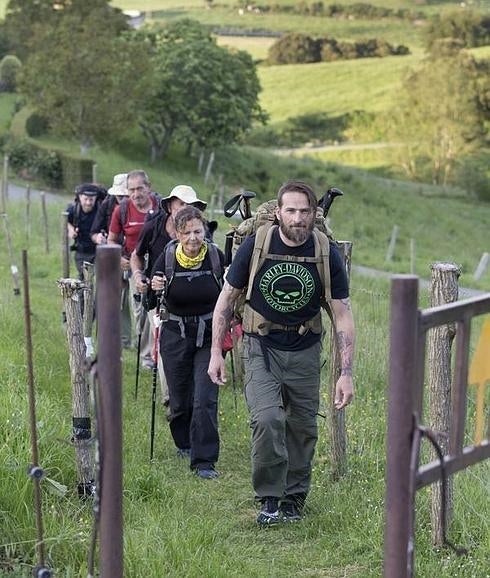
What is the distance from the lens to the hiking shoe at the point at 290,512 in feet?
18.9

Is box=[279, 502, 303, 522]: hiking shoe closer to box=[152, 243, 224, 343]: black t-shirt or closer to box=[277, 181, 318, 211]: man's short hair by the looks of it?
box=[152, 243, 224, 343]: black t-shirt

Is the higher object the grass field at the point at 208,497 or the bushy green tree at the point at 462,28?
the bushy green tree at the point at 462,28

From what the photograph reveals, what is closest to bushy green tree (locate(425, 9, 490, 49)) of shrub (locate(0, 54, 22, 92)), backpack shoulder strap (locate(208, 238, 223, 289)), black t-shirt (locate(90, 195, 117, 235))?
shrub (locate(0, 54, 22, 92))

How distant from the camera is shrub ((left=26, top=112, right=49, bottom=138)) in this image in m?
41.1

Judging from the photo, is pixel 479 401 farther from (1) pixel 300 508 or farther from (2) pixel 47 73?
(2) pixel 47 73

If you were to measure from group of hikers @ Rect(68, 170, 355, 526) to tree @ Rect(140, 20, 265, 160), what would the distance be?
3265 cm

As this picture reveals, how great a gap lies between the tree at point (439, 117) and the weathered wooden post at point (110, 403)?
56968mm

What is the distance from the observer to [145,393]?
27.9 feet

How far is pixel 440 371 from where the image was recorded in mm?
5277

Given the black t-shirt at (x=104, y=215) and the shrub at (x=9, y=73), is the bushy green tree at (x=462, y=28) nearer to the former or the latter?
the shrub at (x=9, y=73)

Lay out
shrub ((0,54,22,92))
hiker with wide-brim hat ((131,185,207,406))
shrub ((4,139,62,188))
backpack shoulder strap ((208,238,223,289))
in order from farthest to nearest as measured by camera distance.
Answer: shrub ((0,54,22,92)) < shrub ((4,139,62,188)) < hiker with wide-brim hat ((131,185,207,406)) < backpack shoulder strap ((208,238,223,289))

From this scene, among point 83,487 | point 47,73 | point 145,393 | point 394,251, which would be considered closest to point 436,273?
point 83,487

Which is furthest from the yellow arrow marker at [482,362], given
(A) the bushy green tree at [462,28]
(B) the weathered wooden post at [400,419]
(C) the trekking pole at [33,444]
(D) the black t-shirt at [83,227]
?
(A) the bushy green tree at [462,28]

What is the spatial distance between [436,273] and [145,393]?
3.79 meters
